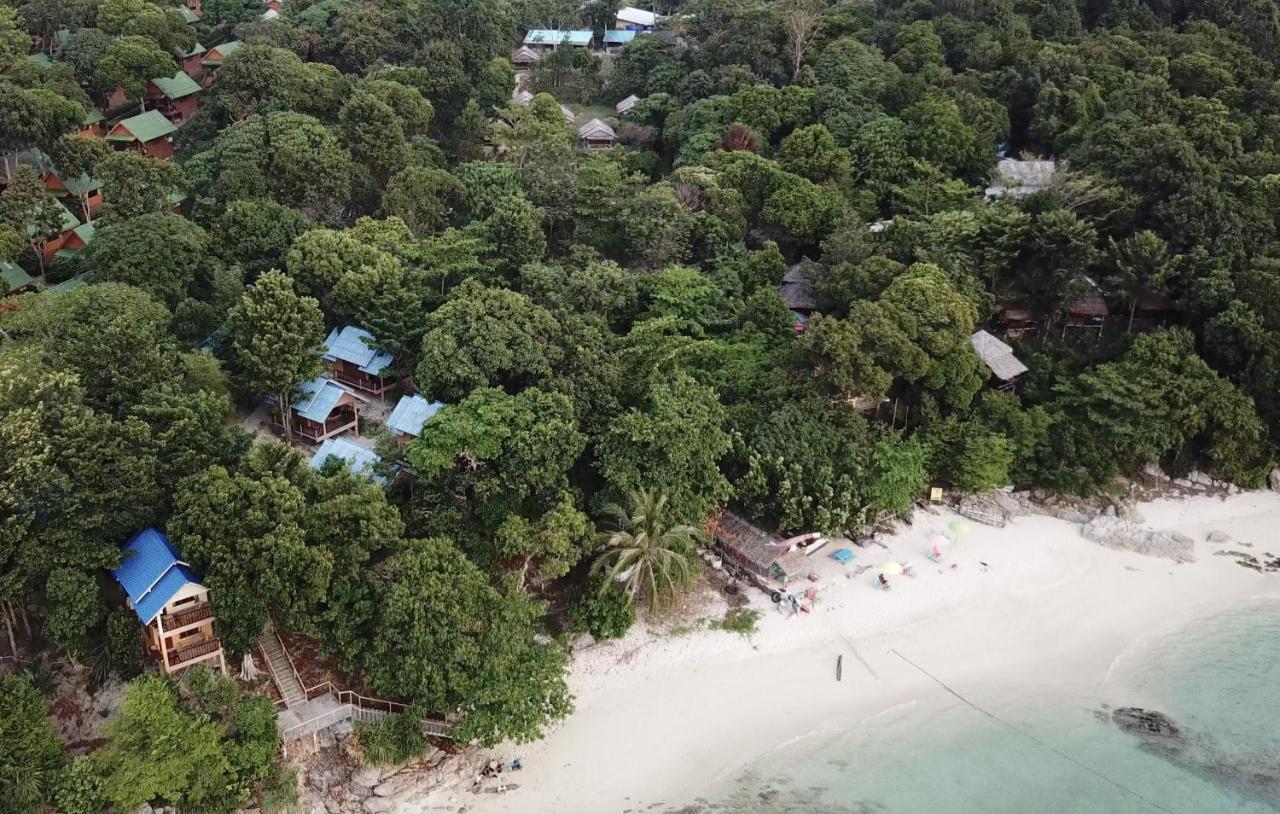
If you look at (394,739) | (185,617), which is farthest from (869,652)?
(185,617)

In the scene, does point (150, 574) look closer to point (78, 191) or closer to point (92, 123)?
point (78, 191)

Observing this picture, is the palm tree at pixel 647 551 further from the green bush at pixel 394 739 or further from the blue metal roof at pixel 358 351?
the blue metal roof at pixel 358 351

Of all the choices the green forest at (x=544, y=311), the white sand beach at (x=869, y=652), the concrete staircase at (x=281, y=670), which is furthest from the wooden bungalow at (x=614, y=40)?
the concrete staircase at (x=281, y=670)

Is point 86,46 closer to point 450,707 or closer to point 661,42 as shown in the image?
point 661,42

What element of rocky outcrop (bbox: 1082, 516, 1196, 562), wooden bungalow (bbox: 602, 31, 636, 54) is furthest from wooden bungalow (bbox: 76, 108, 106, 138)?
rocky outcrop (bbox: 1082, 516, 1196, 562)

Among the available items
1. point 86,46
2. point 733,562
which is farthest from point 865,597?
point 86,46

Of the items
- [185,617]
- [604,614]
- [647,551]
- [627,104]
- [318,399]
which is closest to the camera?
[185,617]

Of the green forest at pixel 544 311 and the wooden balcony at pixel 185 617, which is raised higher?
the green forest at pixel 544 311

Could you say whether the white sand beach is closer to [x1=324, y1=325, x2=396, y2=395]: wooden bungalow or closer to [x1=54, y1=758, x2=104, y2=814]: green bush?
[x1=54, y1=758, x2=104, y2=814]: green bush
